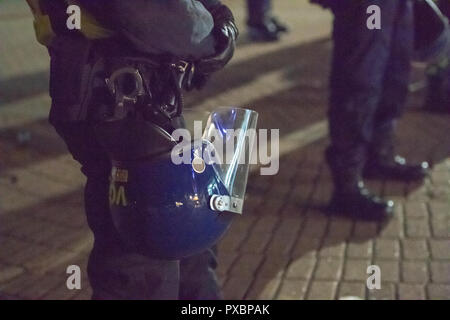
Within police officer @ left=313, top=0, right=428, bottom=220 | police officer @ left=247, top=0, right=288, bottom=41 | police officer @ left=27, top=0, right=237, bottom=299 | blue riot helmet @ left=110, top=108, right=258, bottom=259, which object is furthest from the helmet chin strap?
police officer @ left=247, top=0, right=288, bottom=41

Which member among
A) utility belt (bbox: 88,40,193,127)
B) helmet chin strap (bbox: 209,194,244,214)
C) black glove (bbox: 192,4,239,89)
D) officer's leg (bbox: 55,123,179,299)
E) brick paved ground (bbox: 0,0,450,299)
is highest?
black glove (bbox: 192,4,239,89)

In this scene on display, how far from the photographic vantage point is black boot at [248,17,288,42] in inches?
302

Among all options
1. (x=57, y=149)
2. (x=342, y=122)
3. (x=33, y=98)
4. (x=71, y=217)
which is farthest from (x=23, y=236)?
(x=33, y=98)

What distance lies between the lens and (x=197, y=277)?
2377 mm

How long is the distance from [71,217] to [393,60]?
203 cm

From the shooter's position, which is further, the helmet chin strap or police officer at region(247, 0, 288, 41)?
A: police officer at region(247, 0, 288, 41)

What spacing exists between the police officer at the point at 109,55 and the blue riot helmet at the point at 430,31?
145 cm

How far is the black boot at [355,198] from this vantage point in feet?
11.8

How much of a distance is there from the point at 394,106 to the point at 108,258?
233 cm

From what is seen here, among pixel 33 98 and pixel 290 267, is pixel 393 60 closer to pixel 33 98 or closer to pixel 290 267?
pixel 290 267

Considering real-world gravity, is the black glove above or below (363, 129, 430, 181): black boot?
above

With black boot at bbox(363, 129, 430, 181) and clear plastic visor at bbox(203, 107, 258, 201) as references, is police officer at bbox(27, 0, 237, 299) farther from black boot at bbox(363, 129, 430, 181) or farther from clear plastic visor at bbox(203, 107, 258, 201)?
black boot at bbox(363, 129, 430, 181)

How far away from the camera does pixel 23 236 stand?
11.6 feet

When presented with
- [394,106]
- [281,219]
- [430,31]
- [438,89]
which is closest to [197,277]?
[281,219]
